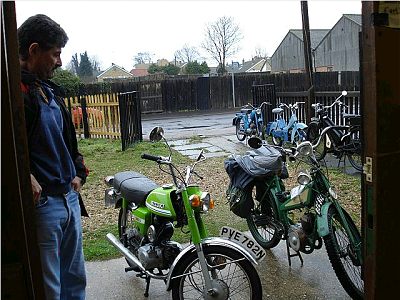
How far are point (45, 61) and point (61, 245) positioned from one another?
3.30 ft

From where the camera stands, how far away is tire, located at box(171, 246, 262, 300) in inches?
110

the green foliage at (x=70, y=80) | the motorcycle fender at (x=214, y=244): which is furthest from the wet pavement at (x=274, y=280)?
the green foliage at (x=70, y=80)

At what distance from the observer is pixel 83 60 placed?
43500mm

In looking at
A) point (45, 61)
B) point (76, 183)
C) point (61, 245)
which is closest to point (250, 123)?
point (76, 183)

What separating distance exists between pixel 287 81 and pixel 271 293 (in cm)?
2163

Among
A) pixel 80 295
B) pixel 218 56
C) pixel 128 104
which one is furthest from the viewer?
pixel 218 56

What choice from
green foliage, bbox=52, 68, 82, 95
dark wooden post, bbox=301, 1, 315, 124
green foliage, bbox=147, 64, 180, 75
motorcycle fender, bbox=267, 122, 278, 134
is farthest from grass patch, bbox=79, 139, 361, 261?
green foliage, bbox=147, 64, 180, 75

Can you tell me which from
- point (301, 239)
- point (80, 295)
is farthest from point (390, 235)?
point (301, 239)

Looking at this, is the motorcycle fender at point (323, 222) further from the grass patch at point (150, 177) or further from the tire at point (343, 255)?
the grass patch at point (150, 177)

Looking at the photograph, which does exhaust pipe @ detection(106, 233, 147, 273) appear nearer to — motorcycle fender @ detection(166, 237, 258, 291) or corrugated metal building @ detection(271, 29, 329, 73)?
motorcycle fender @ detection(166, 237, 258, 291)

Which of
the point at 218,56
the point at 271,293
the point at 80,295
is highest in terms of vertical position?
the point at 218,56

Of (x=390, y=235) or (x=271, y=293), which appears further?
(x=271, y=293)

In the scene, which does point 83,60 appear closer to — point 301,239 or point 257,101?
point 257,101

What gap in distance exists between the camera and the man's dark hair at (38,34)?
2098mm
